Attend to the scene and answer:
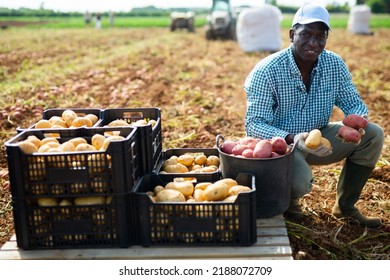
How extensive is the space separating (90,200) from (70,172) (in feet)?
0.61

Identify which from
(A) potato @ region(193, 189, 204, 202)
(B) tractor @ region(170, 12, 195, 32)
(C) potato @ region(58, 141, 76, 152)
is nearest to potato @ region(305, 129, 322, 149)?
(A) potato @ region(193, 189, 204, 202)

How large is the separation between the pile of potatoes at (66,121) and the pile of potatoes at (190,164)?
1.97 feet

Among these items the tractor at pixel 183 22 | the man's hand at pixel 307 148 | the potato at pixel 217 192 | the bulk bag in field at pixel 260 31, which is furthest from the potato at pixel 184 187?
the tractor at pixel 183 22

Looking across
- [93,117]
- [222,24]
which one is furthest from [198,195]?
[222,24]

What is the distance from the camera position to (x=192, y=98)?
341 inches

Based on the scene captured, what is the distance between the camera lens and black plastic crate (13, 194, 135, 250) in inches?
112

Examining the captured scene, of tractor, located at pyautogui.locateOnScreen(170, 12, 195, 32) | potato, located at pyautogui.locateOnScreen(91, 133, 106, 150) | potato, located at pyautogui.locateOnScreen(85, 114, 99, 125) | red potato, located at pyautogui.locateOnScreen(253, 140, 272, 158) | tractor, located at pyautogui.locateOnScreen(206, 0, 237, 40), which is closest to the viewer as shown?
potato, located at pyautogui.locateOnScreen(91, 133, 106, 150)

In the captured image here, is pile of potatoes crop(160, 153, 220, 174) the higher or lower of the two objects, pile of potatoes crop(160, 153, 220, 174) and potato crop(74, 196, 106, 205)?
the lower

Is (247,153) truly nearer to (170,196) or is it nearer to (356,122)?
(170,196)

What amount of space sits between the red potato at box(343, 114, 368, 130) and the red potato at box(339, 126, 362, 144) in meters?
0.07

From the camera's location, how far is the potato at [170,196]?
294 cm

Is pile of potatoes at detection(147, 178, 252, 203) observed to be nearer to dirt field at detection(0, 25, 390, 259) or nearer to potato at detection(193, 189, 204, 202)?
potato at detection(193, 189, 204, 202)

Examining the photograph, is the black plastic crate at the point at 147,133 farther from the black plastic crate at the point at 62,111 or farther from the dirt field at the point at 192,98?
the dirt field at the point at 192,98
